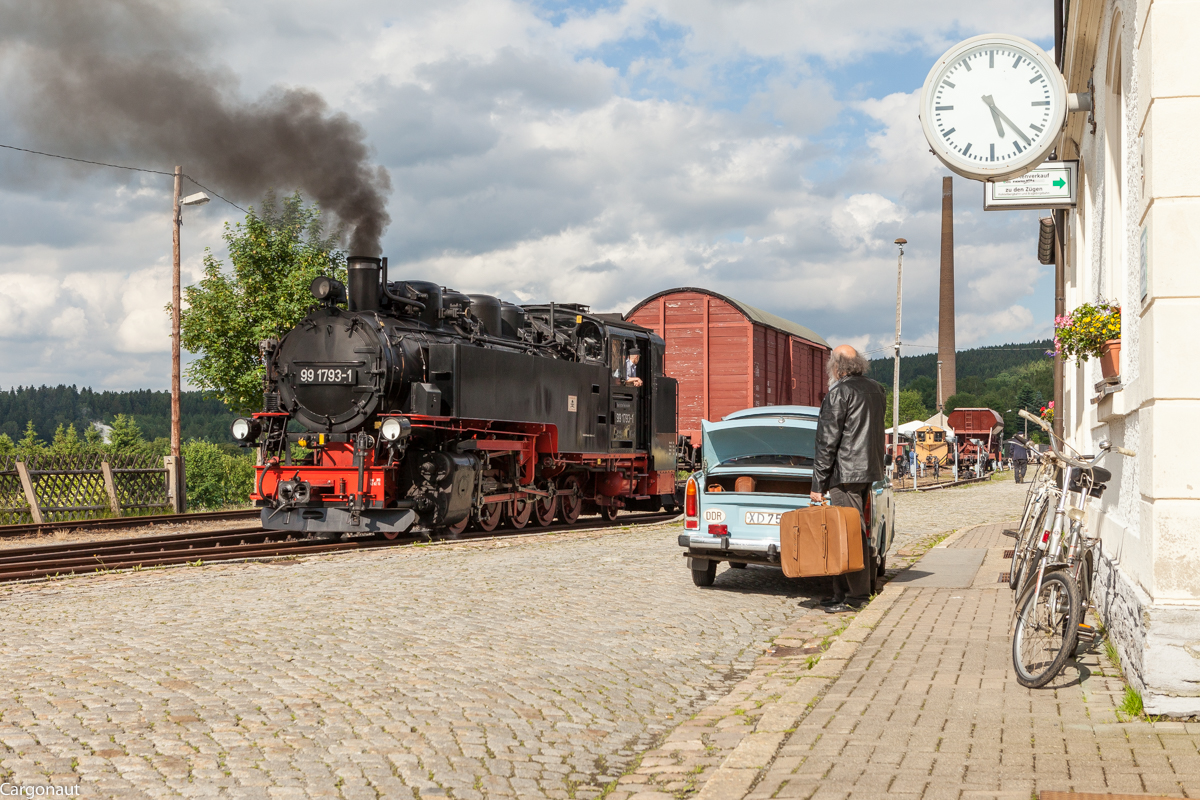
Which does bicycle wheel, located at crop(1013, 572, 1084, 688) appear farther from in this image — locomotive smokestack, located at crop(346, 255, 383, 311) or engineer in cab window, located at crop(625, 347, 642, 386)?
engineer in cab window, located at crop(625, 347, 642, 386)

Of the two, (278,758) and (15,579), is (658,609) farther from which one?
(15,579)

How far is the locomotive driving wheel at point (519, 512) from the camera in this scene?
15523mm

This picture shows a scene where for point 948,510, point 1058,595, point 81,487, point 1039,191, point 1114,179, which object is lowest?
point 948,510

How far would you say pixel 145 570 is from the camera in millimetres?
10172

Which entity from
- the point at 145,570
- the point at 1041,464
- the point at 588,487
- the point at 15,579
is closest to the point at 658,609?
the point at 1041,464

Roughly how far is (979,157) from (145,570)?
829 cm

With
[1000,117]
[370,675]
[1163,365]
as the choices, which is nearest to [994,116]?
[1000,117]

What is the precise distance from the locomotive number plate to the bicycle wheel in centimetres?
959

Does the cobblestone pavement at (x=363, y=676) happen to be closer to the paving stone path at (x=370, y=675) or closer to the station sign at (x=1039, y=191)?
the paving stone path at (x=370, y=675)

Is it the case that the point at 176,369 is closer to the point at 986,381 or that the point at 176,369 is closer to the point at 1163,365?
the point at 1163,365

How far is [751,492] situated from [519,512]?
7.54 meters

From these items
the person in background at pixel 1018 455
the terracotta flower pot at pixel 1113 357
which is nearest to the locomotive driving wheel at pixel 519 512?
the person in background at pixel 1018 455

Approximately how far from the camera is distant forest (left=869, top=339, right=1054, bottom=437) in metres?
120

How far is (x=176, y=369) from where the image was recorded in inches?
824
